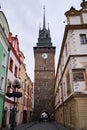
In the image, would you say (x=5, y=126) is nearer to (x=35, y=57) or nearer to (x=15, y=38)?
(x=15, y=38)

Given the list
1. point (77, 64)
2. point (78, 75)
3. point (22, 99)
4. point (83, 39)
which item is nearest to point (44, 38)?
point (22, 99)

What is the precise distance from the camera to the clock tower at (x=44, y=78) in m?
41.5

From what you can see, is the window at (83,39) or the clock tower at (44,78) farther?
the clock tower at (44,78)

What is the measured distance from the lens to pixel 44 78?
1781 inches

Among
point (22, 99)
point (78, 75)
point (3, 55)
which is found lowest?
point (22, 99)

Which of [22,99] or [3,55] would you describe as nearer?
[3,55]

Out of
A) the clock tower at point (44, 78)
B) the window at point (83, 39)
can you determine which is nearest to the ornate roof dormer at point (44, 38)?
the clock tower at point (44, 78)

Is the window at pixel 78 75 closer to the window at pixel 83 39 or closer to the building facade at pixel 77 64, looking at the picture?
the building facade at pixel 77 64

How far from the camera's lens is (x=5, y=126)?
16.9 metres

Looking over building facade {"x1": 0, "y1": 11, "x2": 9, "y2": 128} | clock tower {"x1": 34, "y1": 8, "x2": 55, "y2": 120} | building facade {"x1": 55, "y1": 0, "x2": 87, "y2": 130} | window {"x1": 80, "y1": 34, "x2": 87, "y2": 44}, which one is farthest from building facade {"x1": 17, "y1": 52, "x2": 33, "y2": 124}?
window {"x1": 80, "y1": 34, "x2": 87, "y2": 44}

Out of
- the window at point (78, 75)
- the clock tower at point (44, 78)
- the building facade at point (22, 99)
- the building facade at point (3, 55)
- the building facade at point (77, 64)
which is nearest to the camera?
the building facade at point (77, 64)

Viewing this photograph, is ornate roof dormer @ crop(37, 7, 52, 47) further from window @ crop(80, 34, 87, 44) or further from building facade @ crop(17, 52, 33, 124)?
window @ crop(80, 34, 87, 44)

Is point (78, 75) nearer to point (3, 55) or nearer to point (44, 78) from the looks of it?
point (3, 55)

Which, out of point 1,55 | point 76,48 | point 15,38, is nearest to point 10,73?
point 1,55
